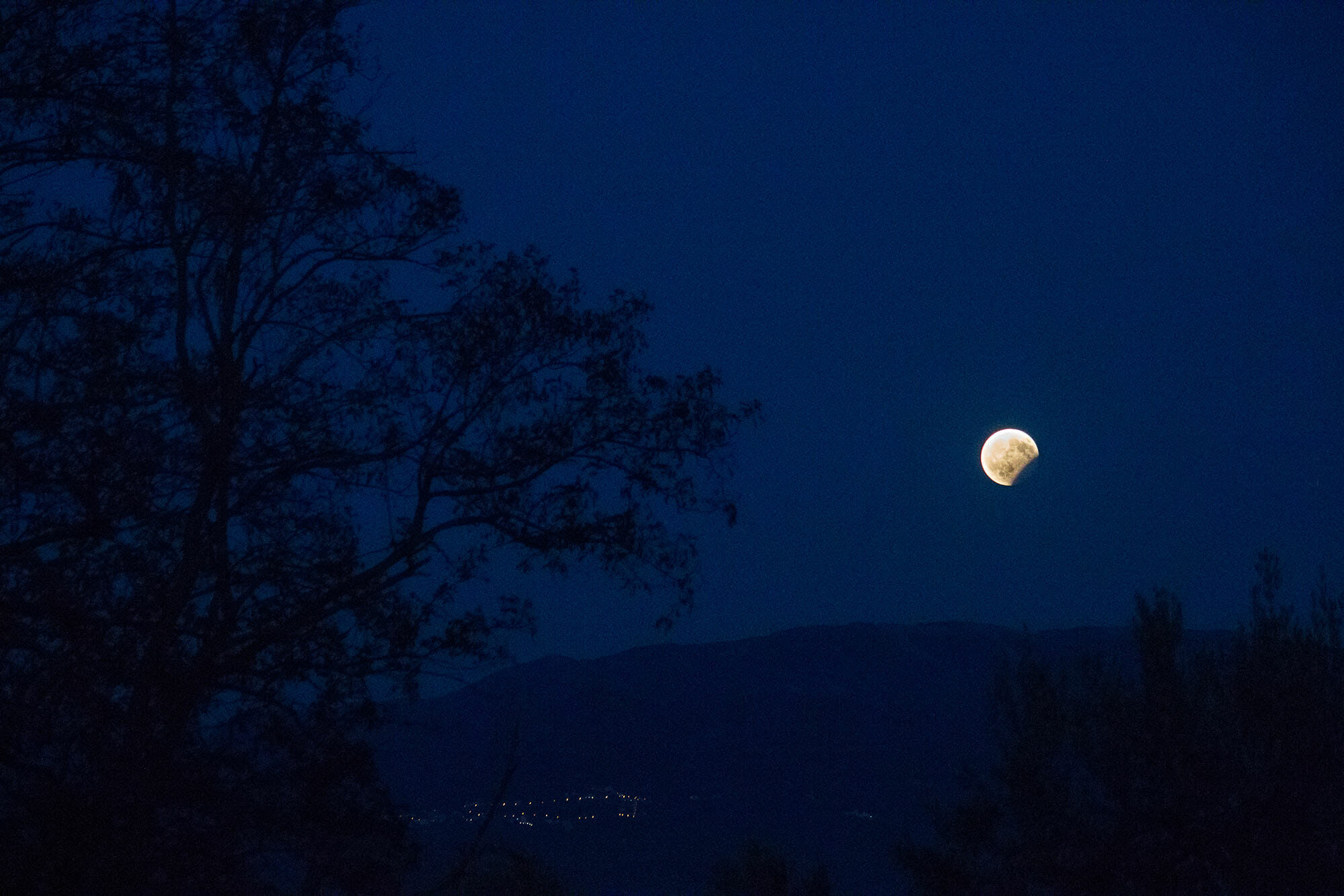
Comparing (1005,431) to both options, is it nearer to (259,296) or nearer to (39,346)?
(259,296)

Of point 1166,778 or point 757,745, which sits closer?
point 1166,778

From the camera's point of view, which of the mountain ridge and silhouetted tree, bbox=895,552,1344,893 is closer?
silhouetted tree, bbox=895,552,1344,893

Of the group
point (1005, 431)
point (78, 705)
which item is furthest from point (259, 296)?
point (1005, 431)

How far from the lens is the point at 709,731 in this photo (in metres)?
42.6

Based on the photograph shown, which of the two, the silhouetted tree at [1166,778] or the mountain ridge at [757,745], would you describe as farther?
the mountain ridge at [757,745]

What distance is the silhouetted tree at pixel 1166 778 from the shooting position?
11820 mm

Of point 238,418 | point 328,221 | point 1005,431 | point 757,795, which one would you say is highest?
point 1005,431

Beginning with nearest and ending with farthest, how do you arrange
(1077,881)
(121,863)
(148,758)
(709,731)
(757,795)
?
1. (121,863)
2. (148,758)
3. (1077,881)
4. (757,795)
5. (709,731)

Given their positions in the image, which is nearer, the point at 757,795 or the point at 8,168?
the point at 8,168

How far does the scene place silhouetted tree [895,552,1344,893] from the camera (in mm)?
11820

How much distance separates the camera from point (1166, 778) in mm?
13117

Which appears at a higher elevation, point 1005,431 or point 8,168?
point 1005,431

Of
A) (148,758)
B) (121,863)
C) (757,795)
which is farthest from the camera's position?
(757,795)

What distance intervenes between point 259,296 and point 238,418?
1.44 meters
